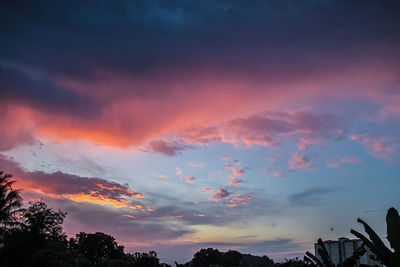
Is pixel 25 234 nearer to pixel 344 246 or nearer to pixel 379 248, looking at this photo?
pixel 344 246

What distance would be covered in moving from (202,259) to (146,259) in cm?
5990

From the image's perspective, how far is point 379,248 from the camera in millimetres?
11227

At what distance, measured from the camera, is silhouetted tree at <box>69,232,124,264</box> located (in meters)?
86.8

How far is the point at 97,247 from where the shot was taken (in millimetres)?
87688

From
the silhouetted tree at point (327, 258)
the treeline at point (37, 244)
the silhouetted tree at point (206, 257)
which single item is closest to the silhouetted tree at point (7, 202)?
the treeline at point (37, 244)

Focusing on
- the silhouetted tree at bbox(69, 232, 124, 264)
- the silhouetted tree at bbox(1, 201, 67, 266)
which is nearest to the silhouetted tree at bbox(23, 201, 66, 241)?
the silhouetted tree at bbox(1, 201, 67, 266)

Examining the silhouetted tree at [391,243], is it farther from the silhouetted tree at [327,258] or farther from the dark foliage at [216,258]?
the dark foliage at [216,258]

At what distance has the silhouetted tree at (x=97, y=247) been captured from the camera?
86.8m

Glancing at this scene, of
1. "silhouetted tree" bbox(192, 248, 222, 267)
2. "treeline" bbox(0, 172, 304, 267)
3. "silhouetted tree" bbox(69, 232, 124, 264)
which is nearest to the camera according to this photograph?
"treeline" bbox(0, 172, 304, 267)

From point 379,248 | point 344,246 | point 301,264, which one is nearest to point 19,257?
point 301,264

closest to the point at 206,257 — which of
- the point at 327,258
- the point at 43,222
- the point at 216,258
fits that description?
the point at 216,258

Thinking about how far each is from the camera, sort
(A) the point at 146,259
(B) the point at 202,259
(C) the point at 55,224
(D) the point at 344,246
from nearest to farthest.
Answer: (D) the point at 344,246, (A) the point at 146,259, (C) the point at 55,224, (B) the point at 202,259

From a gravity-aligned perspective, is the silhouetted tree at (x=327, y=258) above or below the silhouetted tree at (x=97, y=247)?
below

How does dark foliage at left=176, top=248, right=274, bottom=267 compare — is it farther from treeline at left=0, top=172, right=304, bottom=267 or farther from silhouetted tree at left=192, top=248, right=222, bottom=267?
treeline at left=0, top=172, right=304, bottom=267
